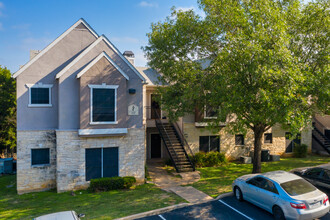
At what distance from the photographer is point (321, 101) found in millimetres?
12367

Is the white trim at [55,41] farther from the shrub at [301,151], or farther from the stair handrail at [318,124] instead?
the stair handrail at [318,124]

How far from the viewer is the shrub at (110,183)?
13953mm

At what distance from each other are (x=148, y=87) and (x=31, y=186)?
38.2ft

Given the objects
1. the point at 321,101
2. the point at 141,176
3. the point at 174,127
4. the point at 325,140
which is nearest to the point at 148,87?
the point at 174,127

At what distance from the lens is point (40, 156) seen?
592 inches

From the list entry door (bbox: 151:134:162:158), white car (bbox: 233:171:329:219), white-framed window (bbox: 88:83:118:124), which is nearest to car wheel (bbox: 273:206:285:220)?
→ white car (bbox: 233:171:329:219)

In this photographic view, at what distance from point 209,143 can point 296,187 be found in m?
12.2

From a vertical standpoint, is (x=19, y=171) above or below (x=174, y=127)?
below

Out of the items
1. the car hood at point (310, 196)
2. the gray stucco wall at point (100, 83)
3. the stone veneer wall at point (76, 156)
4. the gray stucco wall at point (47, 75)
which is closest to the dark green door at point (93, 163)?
the stone veneer wall at point (76, 156)

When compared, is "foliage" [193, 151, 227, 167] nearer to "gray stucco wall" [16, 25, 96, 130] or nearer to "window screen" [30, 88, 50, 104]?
"gray stucco wall" [16, 25, 96, 130]

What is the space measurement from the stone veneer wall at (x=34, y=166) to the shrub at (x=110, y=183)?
3134 mm

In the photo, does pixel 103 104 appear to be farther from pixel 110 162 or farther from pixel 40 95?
pixel 40 95

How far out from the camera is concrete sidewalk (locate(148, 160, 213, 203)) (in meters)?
12.3

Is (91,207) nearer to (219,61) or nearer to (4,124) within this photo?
(219,61)
